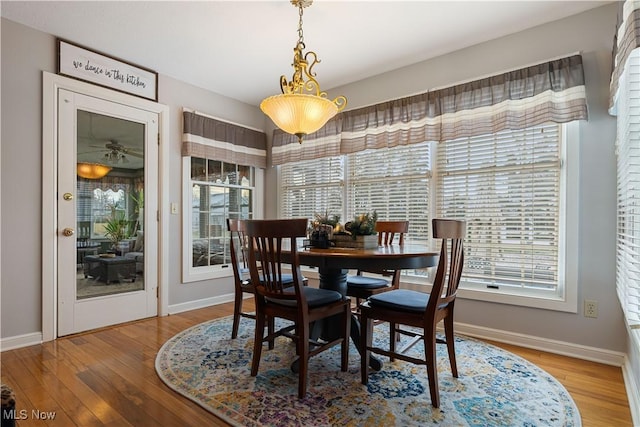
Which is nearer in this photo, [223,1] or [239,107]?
[223,1]

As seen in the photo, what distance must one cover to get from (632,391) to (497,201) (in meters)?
1.51

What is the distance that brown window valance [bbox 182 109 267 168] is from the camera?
3.75 metres

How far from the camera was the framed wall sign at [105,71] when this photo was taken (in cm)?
292

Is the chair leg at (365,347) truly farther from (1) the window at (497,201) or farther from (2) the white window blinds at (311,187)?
(2) the white window blinds at (311,187)

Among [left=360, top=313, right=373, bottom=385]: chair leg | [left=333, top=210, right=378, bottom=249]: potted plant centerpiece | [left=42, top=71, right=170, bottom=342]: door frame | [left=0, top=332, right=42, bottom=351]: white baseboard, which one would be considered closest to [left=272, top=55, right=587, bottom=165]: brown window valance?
[left=333, top=210, right=378, bottom=249]: potted plant centerpiece

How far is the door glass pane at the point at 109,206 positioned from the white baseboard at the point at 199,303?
43cm

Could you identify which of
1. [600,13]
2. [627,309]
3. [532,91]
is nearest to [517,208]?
[532,91]

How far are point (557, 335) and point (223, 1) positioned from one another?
352cm

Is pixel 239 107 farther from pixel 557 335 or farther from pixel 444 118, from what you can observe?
pixel 557 335

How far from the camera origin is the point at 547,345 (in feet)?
8.55

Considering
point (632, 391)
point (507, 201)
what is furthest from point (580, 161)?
point (632, 391)

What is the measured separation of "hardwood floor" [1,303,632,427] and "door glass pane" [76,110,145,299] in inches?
22.6

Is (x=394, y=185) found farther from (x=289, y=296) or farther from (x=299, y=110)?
(x=289, y=296)

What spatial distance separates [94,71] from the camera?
122 inches
